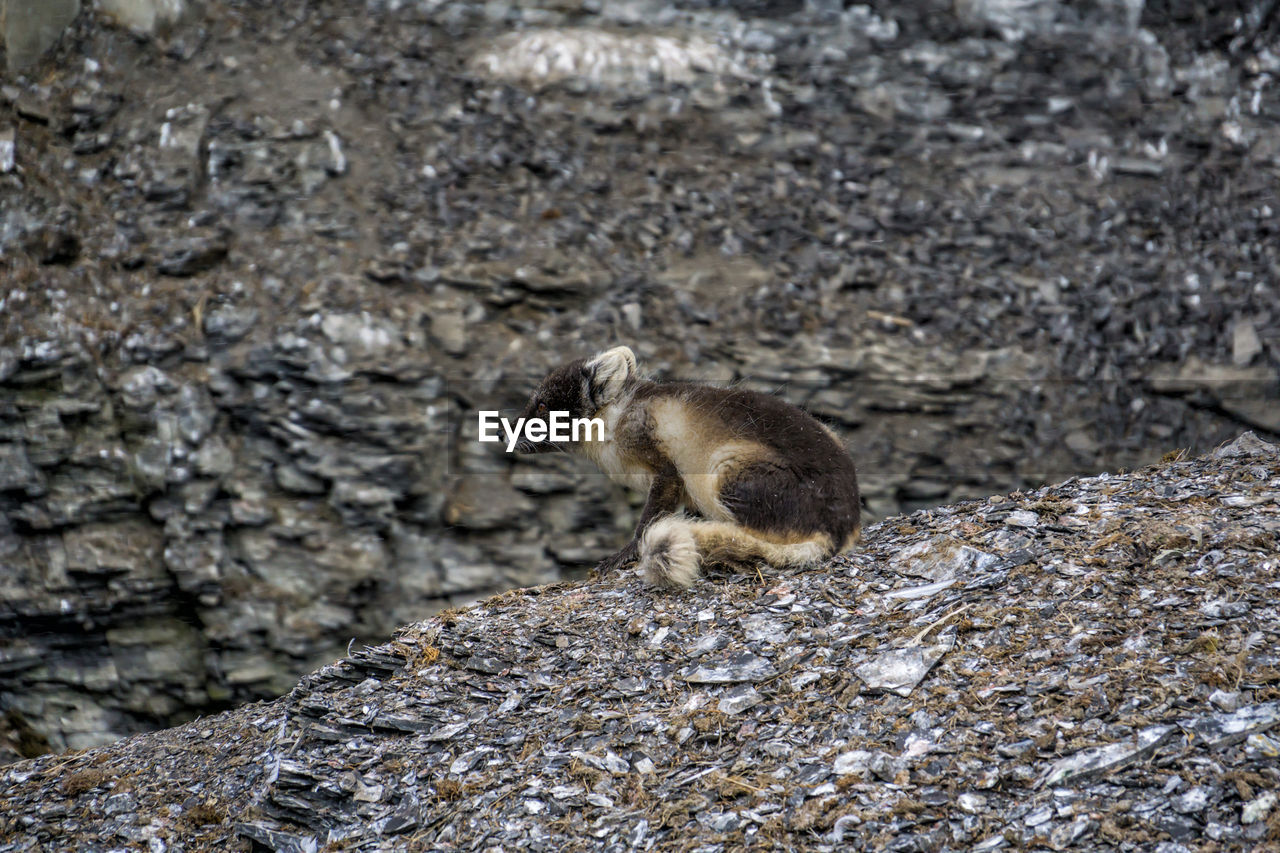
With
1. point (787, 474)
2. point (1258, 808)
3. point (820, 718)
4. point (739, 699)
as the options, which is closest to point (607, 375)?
point (787, 474)

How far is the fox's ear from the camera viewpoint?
7410 mm

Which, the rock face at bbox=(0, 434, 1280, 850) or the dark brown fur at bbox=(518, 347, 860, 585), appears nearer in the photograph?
the rock face at bbox=(0, 434, 1280, 850)

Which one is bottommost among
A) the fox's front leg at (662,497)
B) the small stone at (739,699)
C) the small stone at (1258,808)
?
the small stone at (739,699)

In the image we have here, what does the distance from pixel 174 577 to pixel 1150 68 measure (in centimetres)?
1328

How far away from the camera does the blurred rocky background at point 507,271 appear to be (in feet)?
35.0

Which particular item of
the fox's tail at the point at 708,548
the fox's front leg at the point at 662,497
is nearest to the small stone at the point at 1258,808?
the fox's tail at the point at 708,548

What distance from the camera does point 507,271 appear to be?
38.2 ft

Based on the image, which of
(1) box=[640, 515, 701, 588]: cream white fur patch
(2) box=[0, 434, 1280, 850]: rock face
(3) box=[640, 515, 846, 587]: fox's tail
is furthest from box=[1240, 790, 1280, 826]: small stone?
(1) box=[640, 515, 701, 588]: cream white fur patch

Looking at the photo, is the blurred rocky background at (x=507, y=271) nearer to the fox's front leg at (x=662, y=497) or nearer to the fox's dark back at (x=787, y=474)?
the fox's front leg at (x=662, y=497)

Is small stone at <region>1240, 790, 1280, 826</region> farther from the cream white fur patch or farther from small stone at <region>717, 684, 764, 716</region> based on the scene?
the cream white fur patch

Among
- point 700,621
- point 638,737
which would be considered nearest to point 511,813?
point 638,737

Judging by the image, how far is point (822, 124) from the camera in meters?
12.9

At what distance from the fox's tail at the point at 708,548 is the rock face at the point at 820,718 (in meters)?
0.14

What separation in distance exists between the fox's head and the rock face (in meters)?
1.52
